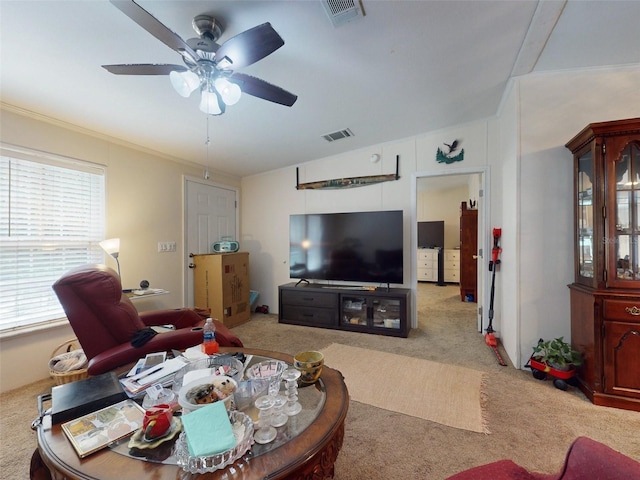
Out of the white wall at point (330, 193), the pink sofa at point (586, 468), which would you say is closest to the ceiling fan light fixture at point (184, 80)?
the pink sofa at point (586, 468)

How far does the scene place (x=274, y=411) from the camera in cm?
108

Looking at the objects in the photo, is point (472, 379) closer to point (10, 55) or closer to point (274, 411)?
point (274, 411)

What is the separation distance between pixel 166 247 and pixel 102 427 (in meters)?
2.95

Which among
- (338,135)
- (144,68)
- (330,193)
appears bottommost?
(330,193)

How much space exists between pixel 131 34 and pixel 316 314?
3.30 metres

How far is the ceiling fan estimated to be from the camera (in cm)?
134

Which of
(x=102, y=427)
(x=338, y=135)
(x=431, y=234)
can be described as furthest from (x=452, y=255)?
(x=102, y=427)

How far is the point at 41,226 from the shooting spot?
8.45 ft

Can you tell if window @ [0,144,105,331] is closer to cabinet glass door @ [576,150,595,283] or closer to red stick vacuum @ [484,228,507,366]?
red stick vacuum @ [484,228,507,366]

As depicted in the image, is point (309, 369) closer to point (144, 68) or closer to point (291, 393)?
point (291, 393)

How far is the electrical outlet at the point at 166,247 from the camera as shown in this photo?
141 inches

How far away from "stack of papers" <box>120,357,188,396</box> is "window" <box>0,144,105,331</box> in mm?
1950

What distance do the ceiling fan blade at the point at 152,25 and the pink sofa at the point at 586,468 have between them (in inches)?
82.2

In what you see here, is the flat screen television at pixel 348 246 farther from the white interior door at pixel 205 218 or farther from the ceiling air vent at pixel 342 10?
the ceiling air vent at pixel 342 10
